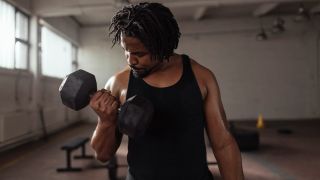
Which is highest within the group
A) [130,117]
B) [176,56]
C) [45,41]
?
[45,41]

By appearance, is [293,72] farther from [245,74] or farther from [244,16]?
[244,16]

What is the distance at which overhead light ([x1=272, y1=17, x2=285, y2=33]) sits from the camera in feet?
24.8

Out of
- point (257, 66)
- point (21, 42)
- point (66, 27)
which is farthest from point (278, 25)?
point (21, 42)

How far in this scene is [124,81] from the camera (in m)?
0.86

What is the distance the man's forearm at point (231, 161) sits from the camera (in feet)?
2.78

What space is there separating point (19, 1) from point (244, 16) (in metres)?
5.32

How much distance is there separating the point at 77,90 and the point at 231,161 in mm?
434

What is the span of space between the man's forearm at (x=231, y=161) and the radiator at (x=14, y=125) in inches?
154

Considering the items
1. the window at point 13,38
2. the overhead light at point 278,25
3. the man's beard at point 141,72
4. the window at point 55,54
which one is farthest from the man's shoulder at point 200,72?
the overhead light at point 278,25

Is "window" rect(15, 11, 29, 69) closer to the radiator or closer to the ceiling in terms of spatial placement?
the ceiling

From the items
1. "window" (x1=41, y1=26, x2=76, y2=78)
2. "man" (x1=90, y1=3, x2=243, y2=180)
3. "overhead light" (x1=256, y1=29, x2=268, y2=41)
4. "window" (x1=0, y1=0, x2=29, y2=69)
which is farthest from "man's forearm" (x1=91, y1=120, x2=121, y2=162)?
"overhead light" (x1=256, y1=29, x2=268, y2=41)

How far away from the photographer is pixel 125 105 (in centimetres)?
75

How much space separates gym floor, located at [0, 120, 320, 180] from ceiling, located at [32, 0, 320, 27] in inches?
87.6

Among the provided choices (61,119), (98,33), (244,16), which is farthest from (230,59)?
(61,119)
